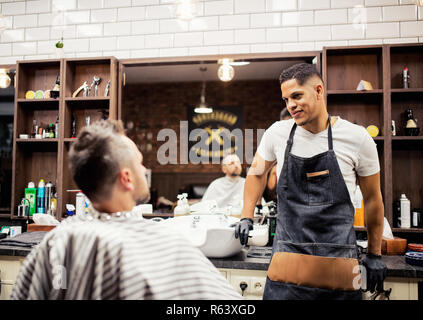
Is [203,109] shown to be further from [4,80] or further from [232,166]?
[4,80]

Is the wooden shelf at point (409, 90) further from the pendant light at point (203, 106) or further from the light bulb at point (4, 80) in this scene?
the light bulb at point (4, 80)

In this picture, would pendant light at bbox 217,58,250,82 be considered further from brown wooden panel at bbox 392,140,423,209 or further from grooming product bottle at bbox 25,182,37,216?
grooming product bottle at bbox 25,182,37,216

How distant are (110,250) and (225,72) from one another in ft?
7.57

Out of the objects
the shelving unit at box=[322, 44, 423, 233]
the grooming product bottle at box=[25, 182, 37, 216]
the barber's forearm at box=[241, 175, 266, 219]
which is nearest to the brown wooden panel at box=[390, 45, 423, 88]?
the shelving unit at box=[322, 44, 423, 233]

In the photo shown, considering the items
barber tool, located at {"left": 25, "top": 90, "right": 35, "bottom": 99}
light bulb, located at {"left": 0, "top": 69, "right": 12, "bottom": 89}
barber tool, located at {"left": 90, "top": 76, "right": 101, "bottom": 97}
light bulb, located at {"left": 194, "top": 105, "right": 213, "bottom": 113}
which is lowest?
light bulb, located at {"left": 194, "top": 105, "right": 213, "bottom": 113}

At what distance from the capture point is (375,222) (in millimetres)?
1454

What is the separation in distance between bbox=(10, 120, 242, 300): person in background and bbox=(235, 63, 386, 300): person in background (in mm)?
523

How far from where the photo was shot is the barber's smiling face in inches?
56.8

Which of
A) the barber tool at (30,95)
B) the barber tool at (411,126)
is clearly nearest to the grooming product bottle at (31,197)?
the barber tool at (30,95)

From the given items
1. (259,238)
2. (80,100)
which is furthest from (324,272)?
(80,100)

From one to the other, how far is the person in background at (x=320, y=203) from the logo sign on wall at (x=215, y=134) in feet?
4.45

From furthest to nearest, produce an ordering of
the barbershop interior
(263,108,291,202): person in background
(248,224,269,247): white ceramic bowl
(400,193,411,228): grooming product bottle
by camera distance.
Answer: (263,108,291,202): person in background → (400,193,411,228): grooming product bottle → (248,224,269,247): white ceramic bowl → the barbershop interior

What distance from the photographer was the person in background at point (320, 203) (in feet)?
4.50
